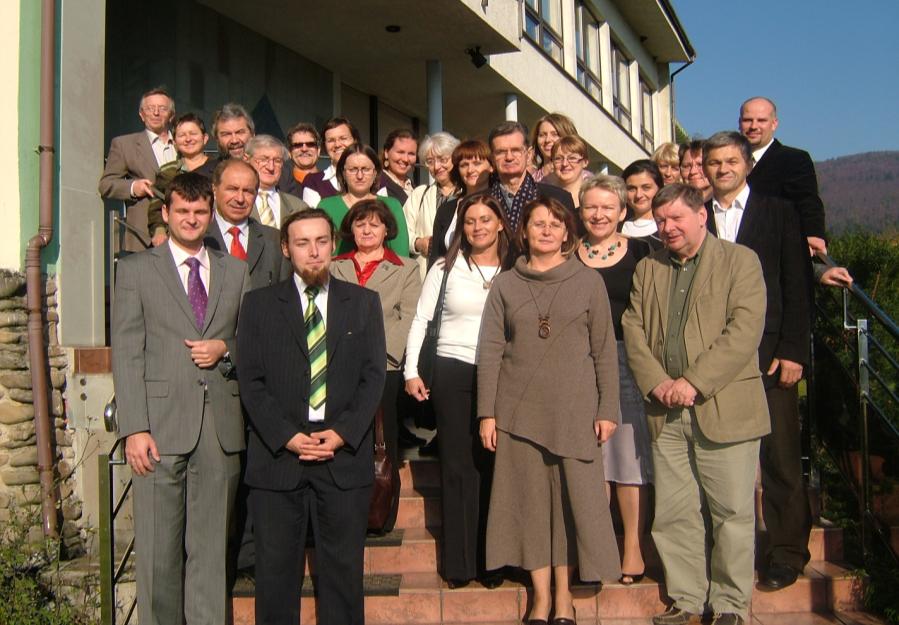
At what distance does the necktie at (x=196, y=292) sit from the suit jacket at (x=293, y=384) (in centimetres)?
20

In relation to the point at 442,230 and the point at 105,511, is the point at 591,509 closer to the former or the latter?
the point at 442,230

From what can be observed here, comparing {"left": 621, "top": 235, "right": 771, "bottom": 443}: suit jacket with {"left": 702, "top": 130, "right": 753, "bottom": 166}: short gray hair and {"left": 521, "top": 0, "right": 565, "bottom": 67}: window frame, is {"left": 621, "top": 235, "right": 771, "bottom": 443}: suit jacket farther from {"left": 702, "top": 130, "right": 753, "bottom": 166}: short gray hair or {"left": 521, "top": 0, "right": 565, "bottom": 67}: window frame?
{"left": 521, "top": 0, "right": 565, "bottom": 67}: window frame

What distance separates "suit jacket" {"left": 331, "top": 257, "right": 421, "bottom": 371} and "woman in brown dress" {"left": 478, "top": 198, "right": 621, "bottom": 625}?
27.2 inches

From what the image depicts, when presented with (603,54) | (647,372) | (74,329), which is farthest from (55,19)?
(603,54)

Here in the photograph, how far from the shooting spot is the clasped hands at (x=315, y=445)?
150 inches

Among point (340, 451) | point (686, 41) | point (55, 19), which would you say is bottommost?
point (340, 451)

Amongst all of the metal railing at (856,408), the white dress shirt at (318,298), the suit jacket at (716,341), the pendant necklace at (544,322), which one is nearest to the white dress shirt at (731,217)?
the suit jacket at (716,341)

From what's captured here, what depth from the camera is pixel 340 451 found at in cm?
390

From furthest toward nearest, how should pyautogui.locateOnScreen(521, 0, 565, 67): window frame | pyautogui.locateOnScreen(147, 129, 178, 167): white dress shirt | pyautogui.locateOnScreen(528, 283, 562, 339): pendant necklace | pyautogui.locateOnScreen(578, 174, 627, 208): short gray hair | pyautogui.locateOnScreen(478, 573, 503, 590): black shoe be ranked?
1. pyautogui.locateOnScreen(521, 0, 565, 67): window frame
2. pyautogui.locateOnScreen(147, 129, 178, 167): white dress shirt
3. pyautogui.locateOnScreen(578, 174, 627, 208): short gray hair
4. pyautogui.locateOnScreen(478, 573, 503, 590): black shoe
5. pyautogui.locateOnScreen(528, 283, 562, 339): pendant necklace

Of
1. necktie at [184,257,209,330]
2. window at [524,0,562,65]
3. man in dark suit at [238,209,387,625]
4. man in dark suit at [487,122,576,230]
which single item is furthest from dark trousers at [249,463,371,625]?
window at [524,0,562,65]

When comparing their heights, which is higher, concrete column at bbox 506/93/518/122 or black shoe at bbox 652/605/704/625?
concrete column at bbox 506/93/518/122

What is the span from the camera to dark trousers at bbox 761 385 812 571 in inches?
173

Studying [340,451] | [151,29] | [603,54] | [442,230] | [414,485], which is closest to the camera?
[340,451]

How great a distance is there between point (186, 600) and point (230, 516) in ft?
1.30
